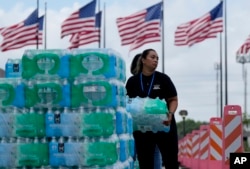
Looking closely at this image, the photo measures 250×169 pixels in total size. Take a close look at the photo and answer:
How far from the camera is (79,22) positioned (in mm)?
38562

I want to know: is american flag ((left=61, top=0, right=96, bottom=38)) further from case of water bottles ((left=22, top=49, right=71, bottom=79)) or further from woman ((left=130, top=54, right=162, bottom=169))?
case of water bottles ((left=22, top=49, right=71, bottom=79))

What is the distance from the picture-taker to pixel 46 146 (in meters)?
9.92

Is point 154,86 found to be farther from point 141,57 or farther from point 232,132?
point 232,132

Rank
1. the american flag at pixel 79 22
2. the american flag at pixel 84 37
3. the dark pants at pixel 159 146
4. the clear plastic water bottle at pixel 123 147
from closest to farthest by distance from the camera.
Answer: the clear plastic water bottle at pixel 123 147
the dark pants at pixel 159 146
the american flag at pixel 79 22
the american flag at pixel 84 37

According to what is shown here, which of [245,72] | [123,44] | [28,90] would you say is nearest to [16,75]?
[28,90]

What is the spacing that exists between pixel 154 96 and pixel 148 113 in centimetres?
30

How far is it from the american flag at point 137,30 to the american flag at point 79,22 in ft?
4.33

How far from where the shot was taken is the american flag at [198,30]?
40.4 metres

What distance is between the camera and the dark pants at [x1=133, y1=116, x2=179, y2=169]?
1102cm

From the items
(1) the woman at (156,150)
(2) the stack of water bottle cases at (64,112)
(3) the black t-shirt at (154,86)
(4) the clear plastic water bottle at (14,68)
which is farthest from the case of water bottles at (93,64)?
(4) the clear plastic water bottle at (14,68)

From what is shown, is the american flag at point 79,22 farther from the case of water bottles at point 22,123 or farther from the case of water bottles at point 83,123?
the case of water bottles at point 83,123

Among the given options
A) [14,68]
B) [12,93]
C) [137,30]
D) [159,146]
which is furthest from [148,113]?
[137,30]

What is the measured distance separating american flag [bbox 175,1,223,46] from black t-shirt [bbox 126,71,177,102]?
2903cm

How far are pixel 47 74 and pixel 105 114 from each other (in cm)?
78
